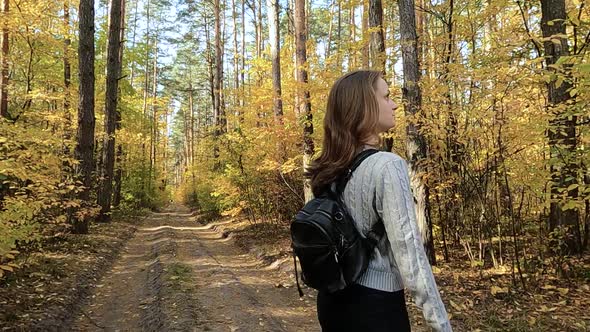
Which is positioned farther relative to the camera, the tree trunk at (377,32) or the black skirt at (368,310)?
the tree trunk at (377,32)

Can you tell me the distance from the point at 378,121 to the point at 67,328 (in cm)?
503

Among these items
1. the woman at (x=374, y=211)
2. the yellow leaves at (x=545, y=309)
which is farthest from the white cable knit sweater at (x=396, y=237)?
the yellow leaves at (x=545, y=309)

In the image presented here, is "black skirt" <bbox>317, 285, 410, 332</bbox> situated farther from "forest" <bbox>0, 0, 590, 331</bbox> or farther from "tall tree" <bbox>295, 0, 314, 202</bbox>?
"tall tree" <bbox>295, 0, 314, 202</bbox>

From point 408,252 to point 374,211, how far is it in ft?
0.57

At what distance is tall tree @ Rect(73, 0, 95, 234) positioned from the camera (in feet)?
33.3

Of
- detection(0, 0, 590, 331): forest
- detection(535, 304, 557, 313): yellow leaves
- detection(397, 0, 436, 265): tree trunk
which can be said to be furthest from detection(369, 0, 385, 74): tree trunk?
detection(535, 304, 557, 313): yellow leaves

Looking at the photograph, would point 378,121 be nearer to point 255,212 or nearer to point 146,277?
point 146,277

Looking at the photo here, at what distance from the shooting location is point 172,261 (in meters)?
8.38

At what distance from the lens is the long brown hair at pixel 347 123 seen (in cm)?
149

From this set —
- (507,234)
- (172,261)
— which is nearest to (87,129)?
(172,261)

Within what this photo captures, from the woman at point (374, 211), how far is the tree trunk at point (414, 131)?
4.85m

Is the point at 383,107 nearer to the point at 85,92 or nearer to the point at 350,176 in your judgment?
the point at 350,176

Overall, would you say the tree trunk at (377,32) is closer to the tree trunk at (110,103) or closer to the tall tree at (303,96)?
the tall tree at (303,96)

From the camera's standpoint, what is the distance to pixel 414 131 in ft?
20.9
